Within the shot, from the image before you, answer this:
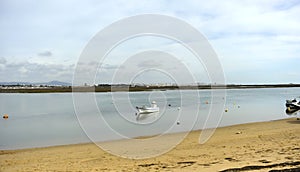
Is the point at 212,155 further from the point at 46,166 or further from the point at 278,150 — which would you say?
the point at 46,166

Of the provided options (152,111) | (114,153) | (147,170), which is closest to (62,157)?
(114,153)

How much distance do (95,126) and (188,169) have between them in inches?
798

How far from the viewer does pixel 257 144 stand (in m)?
15.3

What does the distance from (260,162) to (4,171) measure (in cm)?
943

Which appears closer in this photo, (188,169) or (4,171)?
(188,169)

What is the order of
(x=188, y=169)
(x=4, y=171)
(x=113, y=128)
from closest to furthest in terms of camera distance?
(x=188, y=169) → (x=4, y=171) → (x=113, y=128)

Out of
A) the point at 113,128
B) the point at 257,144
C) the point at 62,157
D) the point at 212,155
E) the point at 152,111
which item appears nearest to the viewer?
the point at 212,155

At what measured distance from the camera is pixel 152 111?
41.9 m

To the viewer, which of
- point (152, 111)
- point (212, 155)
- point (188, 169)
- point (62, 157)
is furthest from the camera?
point (152, 111)

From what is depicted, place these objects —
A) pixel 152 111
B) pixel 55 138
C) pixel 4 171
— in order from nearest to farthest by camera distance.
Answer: pixel 4 171, pixel 55 138, pixel 152 111

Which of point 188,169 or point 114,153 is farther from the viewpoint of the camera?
point 114,153

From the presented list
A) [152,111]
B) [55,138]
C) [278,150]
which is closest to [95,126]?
[55,138]

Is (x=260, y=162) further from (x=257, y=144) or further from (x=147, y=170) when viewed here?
(x=257, y=144)

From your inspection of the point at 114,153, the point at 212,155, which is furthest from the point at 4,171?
the point at 212,155
